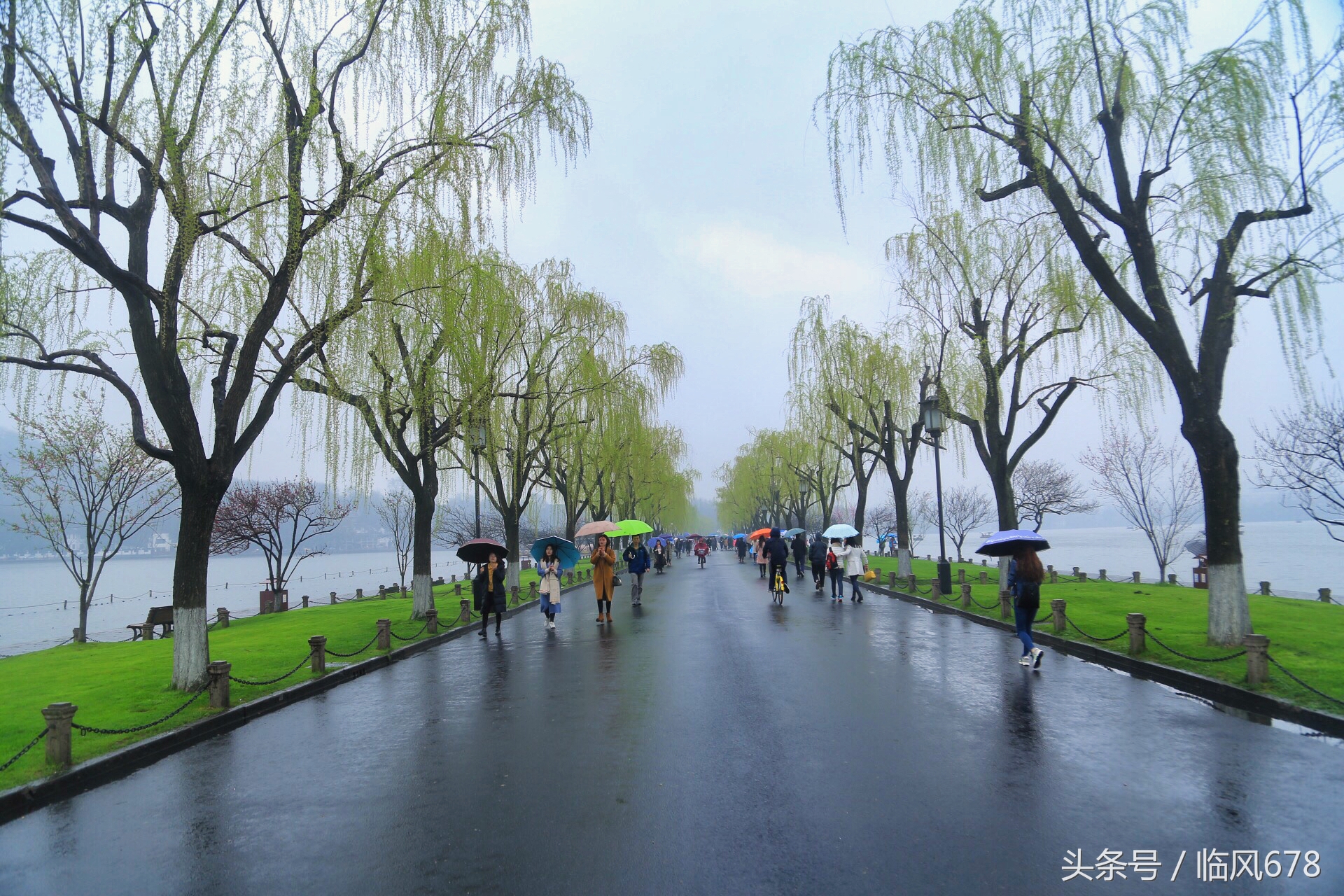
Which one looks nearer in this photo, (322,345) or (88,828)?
(88,828)

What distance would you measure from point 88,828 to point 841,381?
25842 millimetres

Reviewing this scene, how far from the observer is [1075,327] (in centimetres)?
1667

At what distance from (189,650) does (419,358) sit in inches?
252

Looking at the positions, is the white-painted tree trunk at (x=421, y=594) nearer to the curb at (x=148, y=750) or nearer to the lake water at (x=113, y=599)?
the lake water at (x=113, y=599)

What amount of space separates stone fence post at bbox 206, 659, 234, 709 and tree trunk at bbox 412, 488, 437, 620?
30.6 feet

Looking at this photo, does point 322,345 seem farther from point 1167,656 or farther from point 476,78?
point 1167,656

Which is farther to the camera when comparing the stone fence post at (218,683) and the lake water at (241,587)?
the lake water at (241,587)

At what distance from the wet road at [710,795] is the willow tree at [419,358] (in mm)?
5399

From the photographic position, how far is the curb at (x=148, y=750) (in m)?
6.25

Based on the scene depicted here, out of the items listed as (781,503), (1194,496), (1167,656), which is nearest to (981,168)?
(1167,656)

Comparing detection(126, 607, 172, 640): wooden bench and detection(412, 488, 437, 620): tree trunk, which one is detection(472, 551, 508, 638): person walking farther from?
detection(126, 607, 172, 640): wooden bench

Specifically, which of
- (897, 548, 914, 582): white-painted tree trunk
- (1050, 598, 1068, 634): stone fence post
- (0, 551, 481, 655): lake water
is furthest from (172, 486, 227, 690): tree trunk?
(897, 548, 914, 582): white-painted tree trunk

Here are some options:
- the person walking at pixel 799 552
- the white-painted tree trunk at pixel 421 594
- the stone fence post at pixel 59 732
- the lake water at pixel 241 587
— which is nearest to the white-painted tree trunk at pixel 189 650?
the stone fence post at pixel 59 732

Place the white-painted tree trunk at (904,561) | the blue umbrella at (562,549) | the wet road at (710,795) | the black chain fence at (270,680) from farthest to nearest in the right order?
the white-painted tree trunk at (904,561), the blue umbrella at (562,549), the black chain fence at (270,680), the wet road at (710,795)
